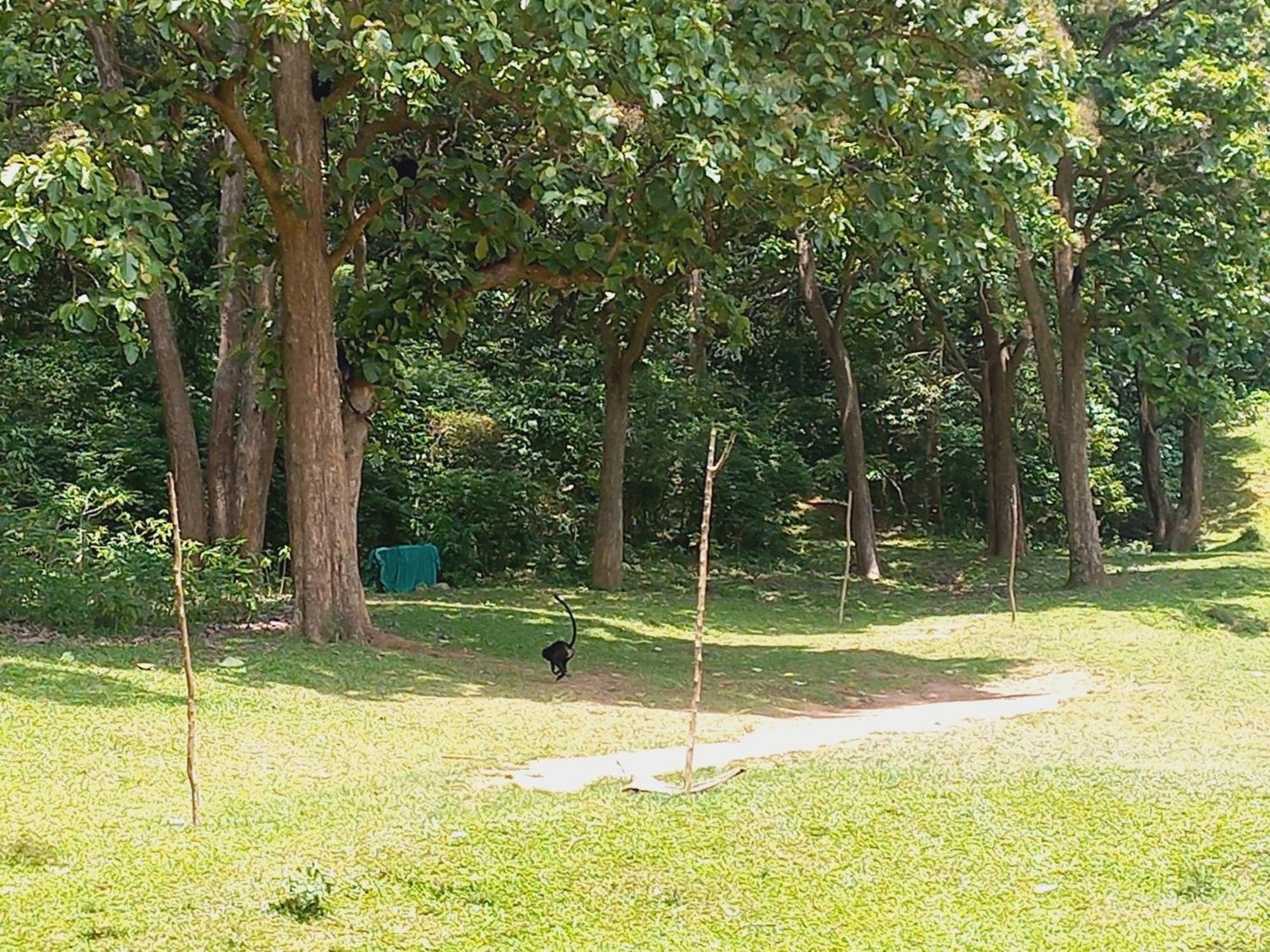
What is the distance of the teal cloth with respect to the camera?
1886 cm

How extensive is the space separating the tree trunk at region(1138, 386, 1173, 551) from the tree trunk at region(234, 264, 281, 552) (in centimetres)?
1582

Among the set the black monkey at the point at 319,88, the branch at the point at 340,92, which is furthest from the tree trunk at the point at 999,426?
the branch at the point at 340,92

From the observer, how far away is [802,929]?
15.5ft

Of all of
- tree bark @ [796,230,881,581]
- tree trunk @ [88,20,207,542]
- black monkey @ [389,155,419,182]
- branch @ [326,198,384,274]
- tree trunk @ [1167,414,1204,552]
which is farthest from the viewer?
tree trunk @ [1167,414,1204,552]

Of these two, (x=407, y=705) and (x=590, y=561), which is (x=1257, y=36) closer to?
(x=590, y=561)

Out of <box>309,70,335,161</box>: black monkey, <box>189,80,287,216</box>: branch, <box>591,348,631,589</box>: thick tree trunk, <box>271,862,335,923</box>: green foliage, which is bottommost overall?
<box>271,862,335,923</box>: green foliage

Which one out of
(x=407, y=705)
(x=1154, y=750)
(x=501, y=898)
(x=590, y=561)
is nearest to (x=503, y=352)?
(x=590, y=561)

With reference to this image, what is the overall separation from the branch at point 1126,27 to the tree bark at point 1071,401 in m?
2.59

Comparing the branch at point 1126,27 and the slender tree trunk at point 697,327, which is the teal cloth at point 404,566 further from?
the branch at point 1126,27

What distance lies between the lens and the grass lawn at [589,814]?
4746mm

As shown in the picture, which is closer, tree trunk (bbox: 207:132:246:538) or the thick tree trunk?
tree trunk (bbox: 207:132:246:538)

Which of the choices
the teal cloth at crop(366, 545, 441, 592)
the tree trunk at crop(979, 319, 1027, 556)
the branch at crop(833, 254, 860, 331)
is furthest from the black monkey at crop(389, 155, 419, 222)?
the tree trunk at crop(979, 319, 1027, 556)

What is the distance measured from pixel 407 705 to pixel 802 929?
548 cm

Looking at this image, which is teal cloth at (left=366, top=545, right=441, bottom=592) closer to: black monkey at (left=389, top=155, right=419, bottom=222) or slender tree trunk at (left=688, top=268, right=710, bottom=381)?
slender tree trunk at (left=688, top=268, right=710, bottom=381)
